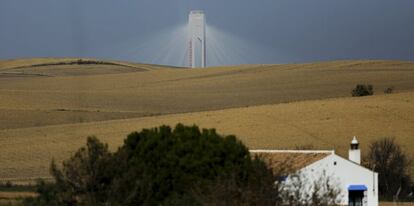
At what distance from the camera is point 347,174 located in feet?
166

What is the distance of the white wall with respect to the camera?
4975 cm

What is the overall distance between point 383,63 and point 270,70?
40.6 ft

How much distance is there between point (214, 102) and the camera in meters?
93.9

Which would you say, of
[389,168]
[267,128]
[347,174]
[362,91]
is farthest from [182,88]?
[347,174]

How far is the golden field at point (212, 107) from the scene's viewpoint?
68188 millimetres

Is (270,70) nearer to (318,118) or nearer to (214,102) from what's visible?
(214,102)

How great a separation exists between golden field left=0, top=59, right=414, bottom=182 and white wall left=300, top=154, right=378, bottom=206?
42.4 feet

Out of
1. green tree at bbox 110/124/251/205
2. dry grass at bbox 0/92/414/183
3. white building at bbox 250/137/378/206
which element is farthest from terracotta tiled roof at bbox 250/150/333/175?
dry grass at bbox 0/92/414/183

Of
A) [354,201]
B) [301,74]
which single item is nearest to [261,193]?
[354,201]

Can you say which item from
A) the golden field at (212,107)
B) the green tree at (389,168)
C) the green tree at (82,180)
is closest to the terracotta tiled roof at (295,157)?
the green tree at (389,168)

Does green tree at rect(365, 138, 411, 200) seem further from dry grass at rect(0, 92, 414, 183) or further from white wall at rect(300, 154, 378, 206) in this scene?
dry grass at rect(0, 92, 414, 183)

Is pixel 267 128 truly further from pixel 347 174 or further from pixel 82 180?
pixel 82 180

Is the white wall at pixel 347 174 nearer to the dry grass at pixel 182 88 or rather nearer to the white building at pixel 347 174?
the white building at pixel 347 174

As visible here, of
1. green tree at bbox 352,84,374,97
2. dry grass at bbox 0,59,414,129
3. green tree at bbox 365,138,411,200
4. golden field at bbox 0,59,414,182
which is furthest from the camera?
green tree at bbox 352,84,374,97
